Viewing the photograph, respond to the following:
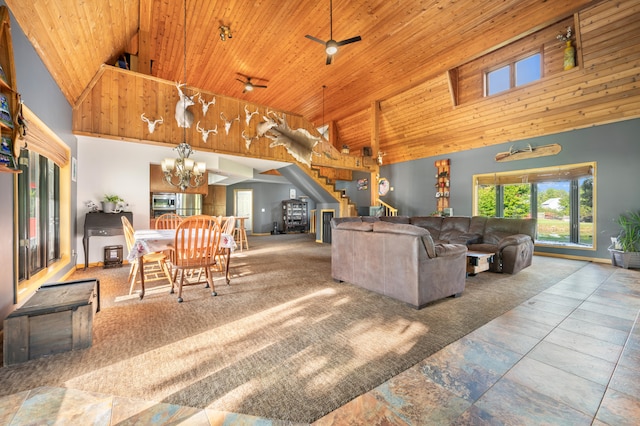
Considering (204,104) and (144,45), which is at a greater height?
(144,45)

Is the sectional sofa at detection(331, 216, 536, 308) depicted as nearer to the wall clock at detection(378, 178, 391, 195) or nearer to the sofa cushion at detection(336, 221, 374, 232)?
the sofa cushion at detection(336, 221, 374, 232)

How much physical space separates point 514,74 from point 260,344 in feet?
23.9

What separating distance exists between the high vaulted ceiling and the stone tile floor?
127 inches

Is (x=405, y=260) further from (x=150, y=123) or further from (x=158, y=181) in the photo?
(x=158, y=181)

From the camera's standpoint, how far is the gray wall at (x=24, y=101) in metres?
2.22

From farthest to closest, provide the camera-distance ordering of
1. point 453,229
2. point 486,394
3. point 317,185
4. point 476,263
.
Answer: point 317,185
point 453,229
point 476,263
point 486,394

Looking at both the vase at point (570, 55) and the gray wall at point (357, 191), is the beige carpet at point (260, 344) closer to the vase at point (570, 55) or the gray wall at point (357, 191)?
the vase at point (570, 55)

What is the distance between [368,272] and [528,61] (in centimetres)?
598

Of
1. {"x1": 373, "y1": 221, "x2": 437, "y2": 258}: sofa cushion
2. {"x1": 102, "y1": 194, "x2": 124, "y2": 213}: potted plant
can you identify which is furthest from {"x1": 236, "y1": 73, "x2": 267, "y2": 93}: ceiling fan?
{"x1": 373, "y1": 221, "x2": 437, "y2": 258}: sofa cushion

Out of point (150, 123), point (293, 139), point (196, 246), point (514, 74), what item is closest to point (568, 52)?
point (514, 74)

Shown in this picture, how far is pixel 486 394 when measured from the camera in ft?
4.82

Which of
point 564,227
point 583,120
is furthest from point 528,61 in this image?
point 564,227

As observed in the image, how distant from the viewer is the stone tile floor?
1298 mm

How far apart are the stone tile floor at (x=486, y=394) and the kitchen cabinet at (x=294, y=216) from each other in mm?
10520
